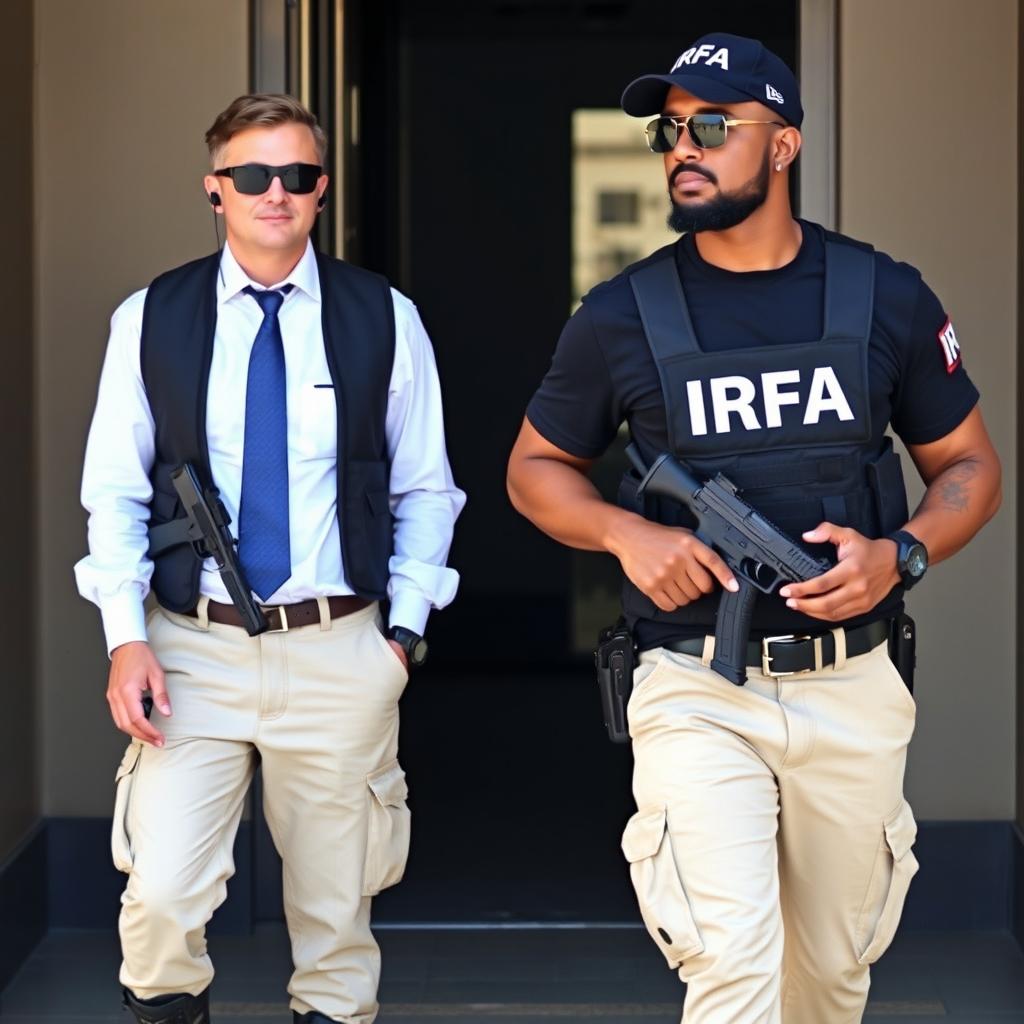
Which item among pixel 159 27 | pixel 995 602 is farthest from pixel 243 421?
pixel 995 602

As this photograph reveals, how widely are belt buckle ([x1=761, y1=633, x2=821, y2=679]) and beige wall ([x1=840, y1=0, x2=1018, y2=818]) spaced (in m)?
1.76

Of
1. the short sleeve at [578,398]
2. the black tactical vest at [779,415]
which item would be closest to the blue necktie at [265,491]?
the short sleeve at [578,398]

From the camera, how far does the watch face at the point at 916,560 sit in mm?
2838

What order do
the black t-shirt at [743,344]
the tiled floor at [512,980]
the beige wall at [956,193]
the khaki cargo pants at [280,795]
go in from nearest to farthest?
1. the black t-shirt at [743,344]
2. the khaki cargo pants at [280,795]
3. the tiled floor at [512,980]
4. the beige wall at [956,193]

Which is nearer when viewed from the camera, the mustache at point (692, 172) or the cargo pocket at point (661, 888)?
the cargo pocket at point (661, 888)

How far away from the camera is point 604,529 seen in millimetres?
2957

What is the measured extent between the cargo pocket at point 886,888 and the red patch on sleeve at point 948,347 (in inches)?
28.5

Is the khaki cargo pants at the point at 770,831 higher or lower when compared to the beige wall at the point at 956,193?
lower

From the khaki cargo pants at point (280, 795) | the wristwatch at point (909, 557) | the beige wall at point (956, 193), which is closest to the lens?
the wristwatch at point (909, 557)

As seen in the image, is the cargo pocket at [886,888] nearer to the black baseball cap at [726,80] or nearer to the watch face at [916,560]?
the watch face at [916,560]

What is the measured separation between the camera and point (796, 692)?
114 inches

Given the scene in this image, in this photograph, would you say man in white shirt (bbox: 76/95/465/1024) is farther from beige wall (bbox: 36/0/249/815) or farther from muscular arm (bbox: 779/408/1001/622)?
beige wall (bbox: 36/0/249/815)

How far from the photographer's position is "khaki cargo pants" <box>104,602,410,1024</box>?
3.19m

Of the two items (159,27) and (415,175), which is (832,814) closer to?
(159,27)
